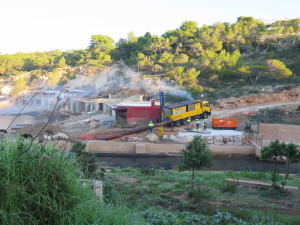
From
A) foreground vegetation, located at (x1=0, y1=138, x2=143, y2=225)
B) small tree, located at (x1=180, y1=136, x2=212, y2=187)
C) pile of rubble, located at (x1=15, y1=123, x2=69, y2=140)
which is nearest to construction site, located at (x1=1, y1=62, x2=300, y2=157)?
pile of rubble, located at (x1=15, y1=123, x2=69, y2=140)

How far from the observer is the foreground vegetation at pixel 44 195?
114 inches

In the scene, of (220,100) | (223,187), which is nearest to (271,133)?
(220,100)

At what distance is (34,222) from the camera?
9.39 ft

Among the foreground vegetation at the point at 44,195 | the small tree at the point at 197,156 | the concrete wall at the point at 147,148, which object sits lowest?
the concrete wall at the point at 147,148

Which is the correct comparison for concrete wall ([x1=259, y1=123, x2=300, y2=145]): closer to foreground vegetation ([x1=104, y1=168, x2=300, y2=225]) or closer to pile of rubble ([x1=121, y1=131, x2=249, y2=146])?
pile of rubble ([x1=121, y1=131, x2=249, y2=146])

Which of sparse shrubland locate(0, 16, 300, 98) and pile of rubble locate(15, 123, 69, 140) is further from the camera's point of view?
sparse shrubland locate(0, 16, 300, 98)

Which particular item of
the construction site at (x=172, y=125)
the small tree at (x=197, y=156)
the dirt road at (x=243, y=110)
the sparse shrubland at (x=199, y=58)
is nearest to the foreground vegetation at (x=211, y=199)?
the small tree at (x=197, y=156)

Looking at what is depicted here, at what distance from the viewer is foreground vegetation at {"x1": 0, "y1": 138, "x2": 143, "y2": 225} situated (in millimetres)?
2902

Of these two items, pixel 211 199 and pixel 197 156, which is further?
pixel 197 156

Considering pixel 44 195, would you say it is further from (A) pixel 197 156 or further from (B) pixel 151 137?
(B) pixel 151 137

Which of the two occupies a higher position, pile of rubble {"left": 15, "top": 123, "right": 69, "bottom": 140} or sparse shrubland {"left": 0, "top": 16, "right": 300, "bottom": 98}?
sparse shrubland {"left": 0, "top": 16, "right": 300, "bottom": 98}

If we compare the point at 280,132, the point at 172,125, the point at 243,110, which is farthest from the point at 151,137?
the point at 243,110

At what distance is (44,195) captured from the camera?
A: 119 inches

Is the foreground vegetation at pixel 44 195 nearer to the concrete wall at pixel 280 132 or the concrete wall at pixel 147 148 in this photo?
the concrete wall at pixel 147 148
